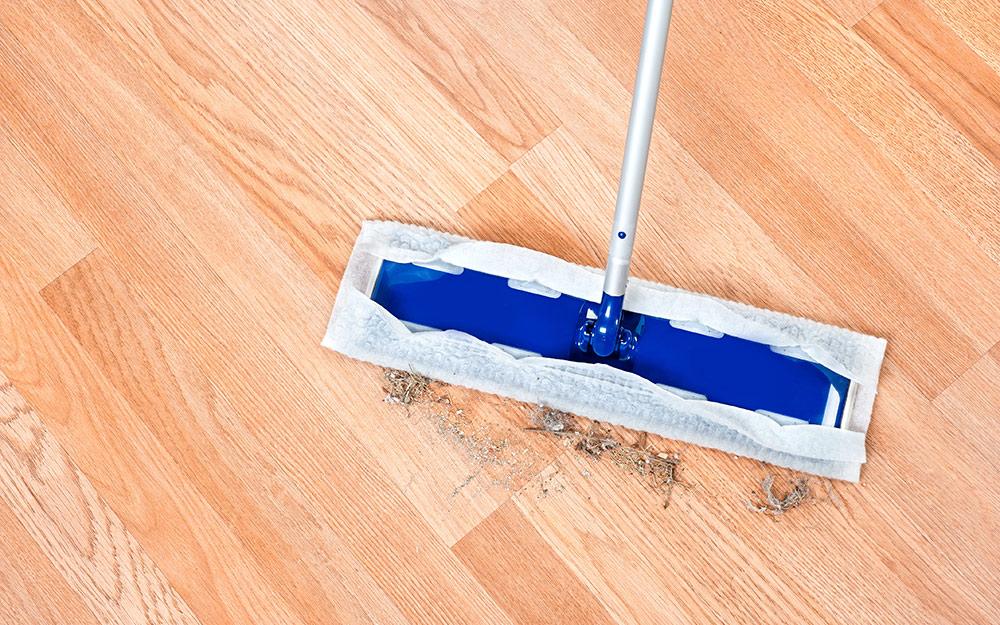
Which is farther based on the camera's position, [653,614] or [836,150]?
[836,150]

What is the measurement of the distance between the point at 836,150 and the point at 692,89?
7.4 inches

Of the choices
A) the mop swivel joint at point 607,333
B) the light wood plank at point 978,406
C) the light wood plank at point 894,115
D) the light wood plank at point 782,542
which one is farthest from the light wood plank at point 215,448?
the light wood plank at point 894,115

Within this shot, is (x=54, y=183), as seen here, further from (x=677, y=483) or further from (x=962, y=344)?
(x=962, y=344)

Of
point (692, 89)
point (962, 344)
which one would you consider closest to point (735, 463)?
point (962, 344)

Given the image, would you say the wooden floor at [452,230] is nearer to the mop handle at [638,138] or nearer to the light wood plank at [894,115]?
the light wood plank at [894,115]

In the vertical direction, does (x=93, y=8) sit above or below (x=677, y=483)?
above

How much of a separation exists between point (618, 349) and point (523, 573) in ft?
0.87

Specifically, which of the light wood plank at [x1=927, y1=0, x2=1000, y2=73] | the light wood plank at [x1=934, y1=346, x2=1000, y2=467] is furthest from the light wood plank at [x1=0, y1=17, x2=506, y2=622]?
the light wood plank at [x1=927, y1=0, x2=1000, y2=73]

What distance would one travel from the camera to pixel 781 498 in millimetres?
950

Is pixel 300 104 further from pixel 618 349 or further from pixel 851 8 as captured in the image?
pixel 851 8

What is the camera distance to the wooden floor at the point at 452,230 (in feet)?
3.09

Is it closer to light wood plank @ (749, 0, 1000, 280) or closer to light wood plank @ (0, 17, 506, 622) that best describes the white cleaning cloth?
light wood plank @ (0, 17, 506, 622)

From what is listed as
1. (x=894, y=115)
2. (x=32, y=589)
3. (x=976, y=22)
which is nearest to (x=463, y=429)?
(x=32, y=589)

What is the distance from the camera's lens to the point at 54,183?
3.39 feet
